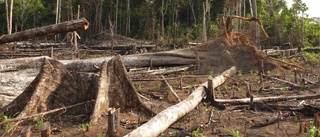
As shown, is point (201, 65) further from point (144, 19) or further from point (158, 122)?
point (144, 19)

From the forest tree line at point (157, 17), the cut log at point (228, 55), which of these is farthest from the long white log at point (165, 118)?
the forest tree line at point (157, 17)

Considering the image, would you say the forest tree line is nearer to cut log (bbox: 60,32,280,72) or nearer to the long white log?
cut log (bbox: 60,32,280,72)

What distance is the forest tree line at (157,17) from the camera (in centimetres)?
3522

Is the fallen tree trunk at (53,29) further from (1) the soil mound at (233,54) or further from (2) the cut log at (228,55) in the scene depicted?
(1) the soil mound at (233,54)

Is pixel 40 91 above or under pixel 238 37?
under

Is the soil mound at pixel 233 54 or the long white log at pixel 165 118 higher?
the soil mound at pixel 233 54

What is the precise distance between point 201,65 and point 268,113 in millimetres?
6032

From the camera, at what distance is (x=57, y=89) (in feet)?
19.8

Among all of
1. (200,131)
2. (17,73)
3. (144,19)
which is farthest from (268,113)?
(144,19)

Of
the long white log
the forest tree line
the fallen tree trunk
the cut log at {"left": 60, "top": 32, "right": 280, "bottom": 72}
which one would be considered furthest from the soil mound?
the forest tree line

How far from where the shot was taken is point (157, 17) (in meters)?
41.3

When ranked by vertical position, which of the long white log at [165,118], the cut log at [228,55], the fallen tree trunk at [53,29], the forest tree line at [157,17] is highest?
the forest tree line at [157,17]

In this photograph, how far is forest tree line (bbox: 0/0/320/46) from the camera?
116 ft

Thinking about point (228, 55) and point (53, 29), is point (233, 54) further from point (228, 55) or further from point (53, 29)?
point (53, 29)
